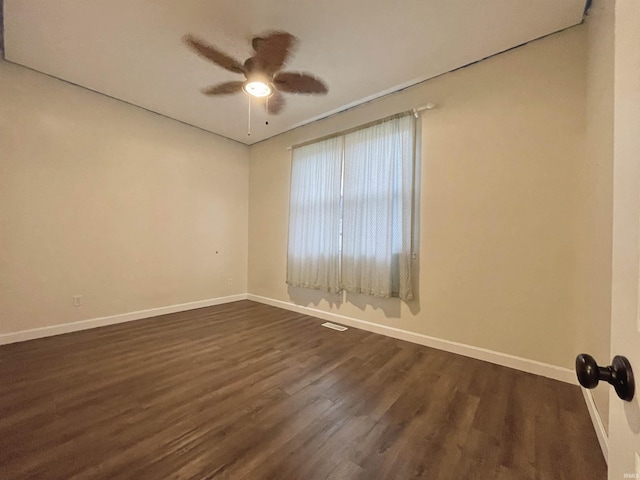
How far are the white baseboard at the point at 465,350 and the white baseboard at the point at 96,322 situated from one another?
187 cm

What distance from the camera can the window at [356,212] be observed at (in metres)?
2.90

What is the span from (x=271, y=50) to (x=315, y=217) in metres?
2.04

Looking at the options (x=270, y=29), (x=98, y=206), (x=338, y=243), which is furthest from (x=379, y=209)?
(x=98, y=206)

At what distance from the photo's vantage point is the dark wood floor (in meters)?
1.26

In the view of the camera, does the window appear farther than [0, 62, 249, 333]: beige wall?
Yes

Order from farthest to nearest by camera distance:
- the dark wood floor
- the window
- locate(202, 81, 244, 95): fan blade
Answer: the window
locate(202, 81, 244, 95): fan blade
the dark wood floor

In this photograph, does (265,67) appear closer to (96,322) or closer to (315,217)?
(315,217)

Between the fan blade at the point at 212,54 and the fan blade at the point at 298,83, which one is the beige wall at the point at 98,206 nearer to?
the fan blade at the point at 212,54

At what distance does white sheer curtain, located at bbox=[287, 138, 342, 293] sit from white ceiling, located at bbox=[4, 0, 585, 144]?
35.0 inches

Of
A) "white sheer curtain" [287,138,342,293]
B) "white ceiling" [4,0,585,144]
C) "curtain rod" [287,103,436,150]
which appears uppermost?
"white ceiling" [4,0,585,144]

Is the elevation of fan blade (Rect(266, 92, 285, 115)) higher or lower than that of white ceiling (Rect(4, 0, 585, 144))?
lower

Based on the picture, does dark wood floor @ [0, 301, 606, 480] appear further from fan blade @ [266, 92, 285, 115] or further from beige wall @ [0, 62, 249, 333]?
fan blade @ [266, 92, 285, 115]

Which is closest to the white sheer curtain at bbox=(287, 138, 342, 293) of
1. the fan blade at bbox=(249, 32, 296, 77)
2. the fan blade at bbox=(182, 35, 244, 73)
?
the fan blade at bbox=(249, 32, 296, 77)

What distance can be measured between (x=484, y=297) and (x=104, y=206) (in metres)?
4.39
